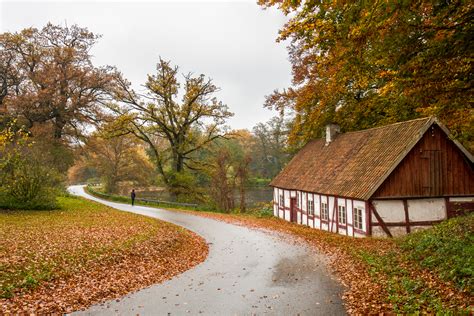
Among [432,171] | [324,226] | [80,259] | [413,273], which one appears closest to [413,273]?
[413,273]

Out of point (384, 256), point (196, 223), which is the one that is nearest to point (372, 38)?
point (384, 256)

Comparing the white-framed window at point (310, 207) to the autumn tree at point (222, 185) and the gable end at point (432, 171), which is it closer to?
the gable end at point (432, 171)

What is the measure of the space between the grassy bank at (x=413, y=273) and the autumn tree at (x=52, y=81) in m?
24.7

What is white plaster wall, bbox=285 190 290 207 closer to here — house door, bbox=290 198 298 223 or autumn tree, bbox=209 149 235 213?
house door, bbox=290 198 298 223

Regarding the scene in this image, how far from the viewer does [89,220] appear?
66.6 ft

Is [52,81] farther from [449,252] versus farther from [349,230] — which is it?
[449,252]

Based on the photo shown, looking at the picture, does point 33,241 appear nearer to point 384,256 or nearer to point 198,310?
point 198,310

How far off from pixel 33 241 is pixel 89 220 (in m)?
6.76

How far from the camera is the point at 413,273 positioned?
32.6 ft

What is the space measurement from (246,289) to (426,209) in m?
13.5

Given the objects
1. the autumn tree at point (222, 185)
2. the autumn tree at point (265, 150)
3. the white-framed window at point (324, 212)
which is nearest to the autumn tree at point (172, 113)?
→ the autumn tree at point (222, 185)

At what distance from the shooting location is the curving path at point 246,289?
8.52 metres

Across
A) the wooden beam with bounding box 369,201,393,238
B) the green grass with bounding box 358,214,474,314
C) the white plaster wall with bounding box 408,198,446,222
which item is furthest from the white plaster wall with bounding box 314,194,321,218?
the green grass with bounding box 358,214,474,314

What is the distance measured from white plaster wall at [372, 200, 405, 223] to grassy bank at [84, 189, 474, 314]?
390cm
